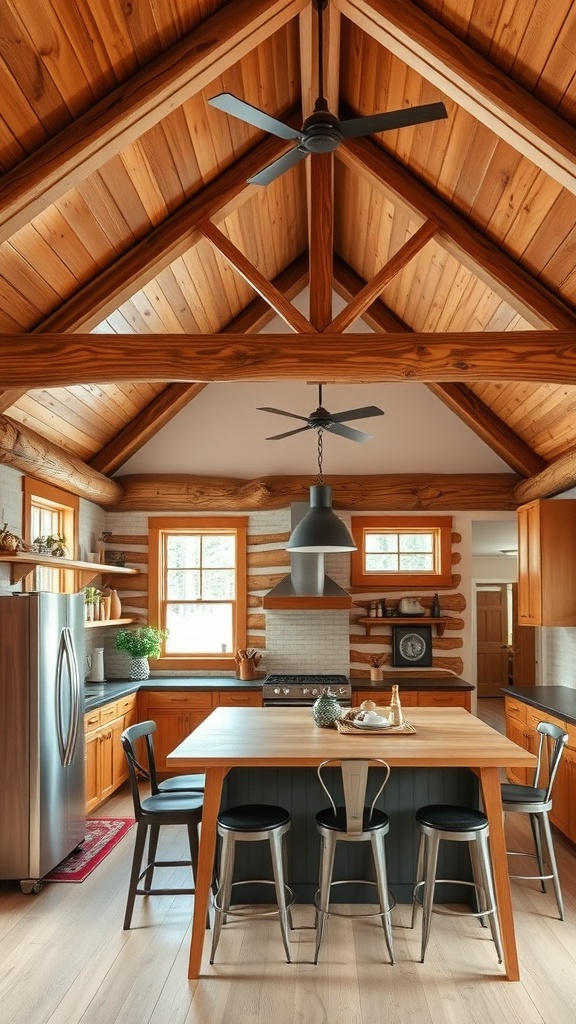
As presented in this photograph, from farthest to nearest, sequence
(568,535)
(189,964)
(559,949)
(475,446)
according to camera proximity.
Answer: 1. (475,446)
2. (568,535)
3. (559,949)
4. (189,964)

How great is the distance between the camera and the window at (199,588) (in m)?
8.25

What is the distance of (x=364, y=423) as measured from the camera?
8.16 m

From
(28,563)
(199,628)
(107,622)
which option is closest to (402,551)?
(199,628)

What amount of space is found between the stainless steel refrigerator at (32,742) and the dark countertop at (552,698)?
3289mm

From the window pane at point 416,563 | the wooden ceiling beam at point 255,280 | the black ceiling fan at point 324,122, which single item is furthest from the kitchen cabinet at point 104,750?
the black ceiling fan at point 324,122

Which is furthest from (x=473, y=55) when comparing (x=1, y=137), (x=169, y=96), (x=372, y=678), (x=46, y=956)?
(x=372, y=678)

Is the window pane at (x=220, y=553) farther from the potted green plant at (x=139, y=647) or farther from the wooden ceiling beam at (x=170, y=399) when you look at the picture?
the wooden ceiling beam at (x=170, y=399)

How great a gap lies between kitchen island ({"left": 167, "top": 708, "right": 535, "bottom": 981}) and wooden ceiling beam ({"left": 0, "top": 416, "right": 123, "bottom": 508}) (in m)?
2.43

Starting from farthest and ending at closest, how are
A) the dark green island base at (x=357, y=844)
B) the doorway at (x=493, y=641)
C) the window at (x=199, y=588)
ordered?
the doorway at (x=493, y=641) < the window at (x=199, y=588) < the dark green island base at (x=357, y=844)

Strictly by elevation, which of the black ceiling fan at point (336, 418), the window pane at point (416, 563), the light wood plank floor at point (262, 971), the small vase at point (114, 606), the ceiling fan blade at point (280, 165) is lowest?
the light wood plank floor at point (262, 971)

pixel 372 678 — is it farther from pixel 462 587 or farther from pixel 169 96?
pixel 169 96

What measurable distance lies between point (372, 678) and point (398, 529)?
1522 mm

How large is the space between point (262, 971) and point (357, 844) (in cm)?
101

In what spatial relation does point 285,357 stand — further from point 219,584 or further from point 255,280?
point 219,584
